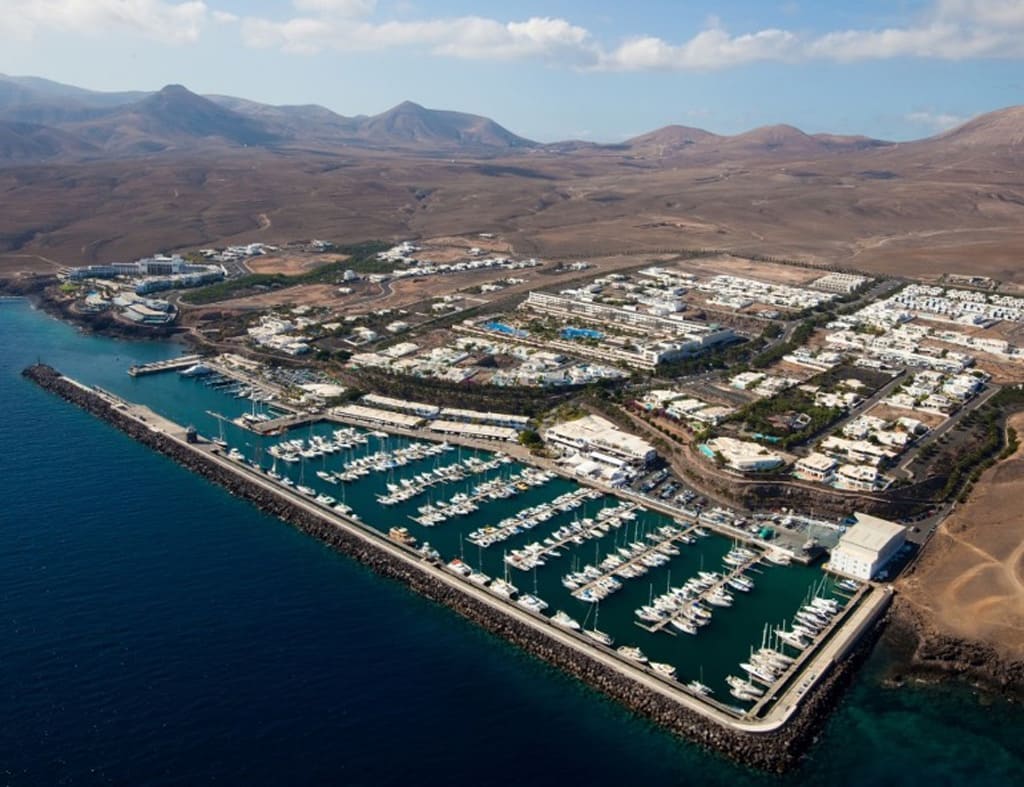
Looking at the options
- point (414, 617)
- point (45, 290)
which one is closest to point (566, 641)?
point (414, 617)

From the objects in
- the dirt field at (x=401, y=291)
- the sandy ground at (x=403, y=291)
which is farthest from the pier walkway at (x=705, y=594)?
the sandy ground at (x=403, y=291)

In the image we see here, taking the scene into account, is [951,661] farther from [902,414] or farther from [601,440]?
[902,414]

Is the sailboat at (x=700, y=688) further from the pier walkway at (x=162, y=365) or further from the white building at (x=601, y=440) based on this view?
the pier walkway at (x=162, y=365)

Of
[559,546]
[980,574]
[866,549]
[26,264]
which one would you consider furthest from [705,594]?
[26,264]

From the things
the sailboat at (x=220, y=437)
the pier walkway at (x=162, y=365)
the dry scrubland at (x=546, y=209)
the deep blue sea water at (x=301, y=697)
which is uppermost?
the dry scrubland at (x=546, y=209)

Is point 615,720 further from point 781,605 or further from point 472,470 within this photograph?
point 472,470

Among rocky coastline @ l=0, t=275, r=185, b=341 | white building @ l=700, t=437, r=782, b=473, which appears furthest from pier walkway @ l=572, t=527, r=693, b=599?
rocky coastline @ l=0, t=275, r=185, b=341
